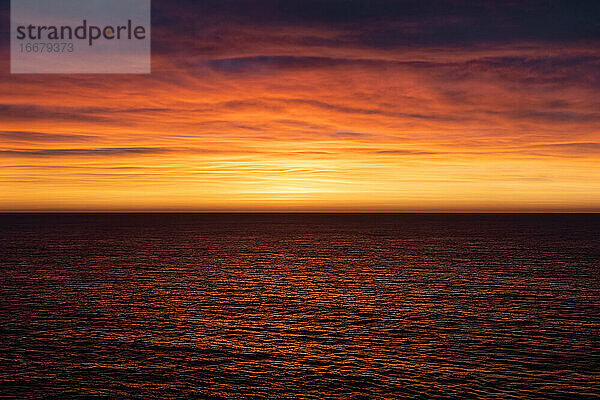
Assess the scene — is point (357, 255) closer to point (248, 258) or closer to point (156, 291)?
point (248, 258)

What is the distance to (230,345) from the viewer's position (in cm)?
3978

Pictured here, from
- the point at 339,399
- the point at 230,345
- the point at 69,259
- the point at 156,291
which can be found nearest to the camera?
the point at 339,399

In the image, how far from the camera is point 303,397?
29.4 metres

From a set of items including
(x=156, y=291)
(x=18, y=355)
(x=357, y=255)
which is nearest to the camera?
(x=18, y=355)

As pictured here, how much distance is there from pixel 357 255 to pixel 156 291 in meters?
61.3

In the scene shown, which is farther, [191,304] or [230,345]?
[191,304]

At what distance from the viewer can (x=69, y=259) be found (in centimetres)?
10944

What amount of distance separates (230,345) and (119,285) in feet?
121

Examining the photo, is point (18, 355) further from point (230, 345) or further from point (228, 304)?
point (228, 304)

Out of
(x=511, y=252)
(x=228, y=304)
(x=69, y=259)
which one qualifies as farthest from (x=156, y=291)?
(x=511, y=252)

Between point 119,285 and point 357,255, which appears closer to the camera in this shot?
point 119,285

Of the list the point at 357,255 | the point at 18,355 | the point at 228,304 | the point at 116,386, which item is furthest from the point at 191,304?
the point at 357,255

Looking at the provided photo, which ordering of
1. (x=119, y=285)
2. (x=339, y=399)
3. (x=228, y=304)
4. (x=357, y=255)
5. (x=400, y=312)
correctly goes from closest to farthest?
1. (x=339, y=399)
2. (x=400, y=312)
3. (x=228, y=304)
4. (x=119, y=285)
5. (x=357, y=255)

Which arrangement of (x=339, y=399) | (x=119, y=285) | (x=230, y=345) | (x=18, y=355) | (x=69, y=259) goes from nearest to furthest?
(x=339, y=399) < (x=18, y=355) < (x=230, y=345) < (x=119, y=285) < (x=69, y=259)
